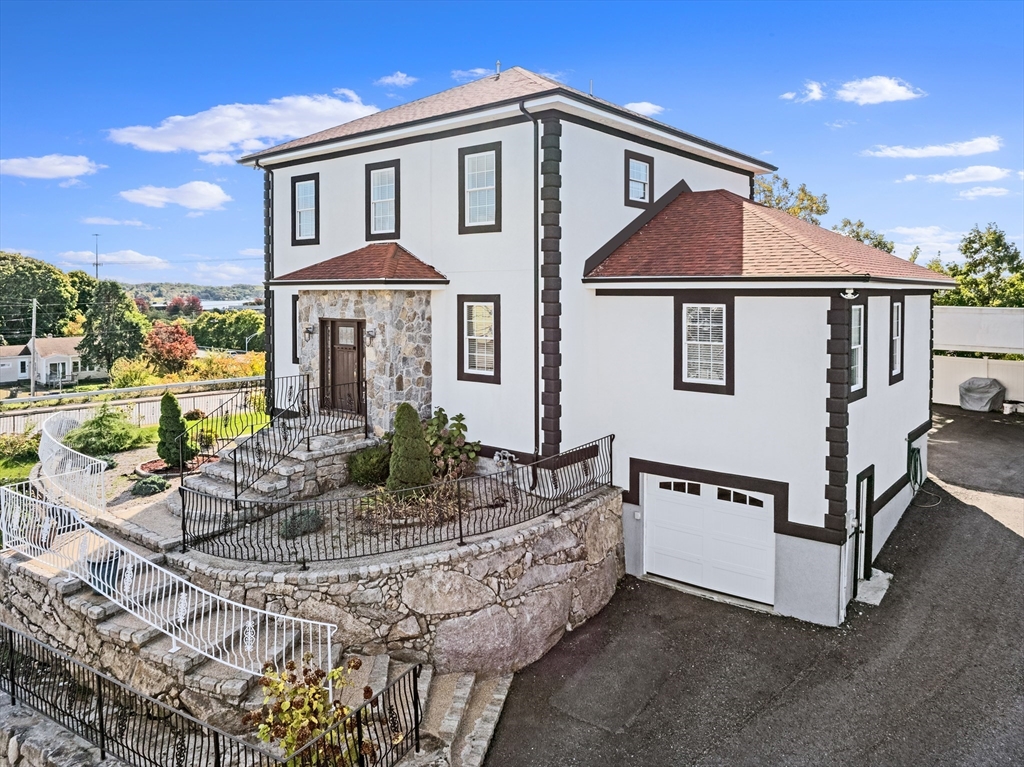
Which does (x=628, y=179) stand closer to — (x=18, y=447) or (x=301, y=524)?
(x=301, y=524)

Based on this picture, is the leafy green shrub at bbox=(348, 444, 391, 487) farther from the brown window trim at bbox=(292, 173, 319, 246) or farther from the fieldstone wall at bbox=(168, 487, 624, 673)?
the brown window trim at bbox=(292, 173, 319, 246)

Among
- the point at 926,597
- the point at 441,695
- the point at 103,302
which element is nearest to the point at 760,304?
the point at 926,597

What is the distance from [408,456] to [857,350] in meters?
7.83

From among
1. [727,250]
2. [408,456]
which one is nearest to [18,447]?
[408,456]

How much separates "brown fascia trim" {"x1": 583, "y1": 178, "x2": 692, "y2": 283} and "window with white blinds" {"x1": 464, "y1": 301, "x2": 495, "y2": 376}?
204 centimetres

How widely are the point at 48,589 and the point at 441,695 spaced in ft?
21.3

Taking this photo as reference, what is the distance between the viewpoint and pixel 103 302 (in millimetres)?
55656

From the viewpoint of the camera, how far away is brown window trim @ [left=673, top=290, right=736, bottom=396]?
11930 millimetres

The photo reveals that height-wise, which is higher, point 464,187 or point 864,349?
point 464,187

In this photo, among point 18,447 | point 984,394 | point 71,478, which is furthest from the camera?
point 984,394

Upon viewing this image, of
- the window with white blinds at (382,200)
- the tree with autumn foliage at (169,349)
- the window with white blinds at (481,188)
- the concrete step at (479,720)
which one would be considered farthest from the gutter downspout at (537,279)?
the tree with autumn foliage at (169,349)

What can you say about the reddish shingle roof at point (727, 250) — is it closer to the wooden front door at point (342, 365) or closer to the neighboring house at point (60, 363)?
the wooden front door at point (342, 365)

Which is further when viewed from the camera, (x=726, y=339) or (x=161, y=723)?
(x=726, y=339)

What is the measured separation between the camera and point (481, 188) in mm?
13625
